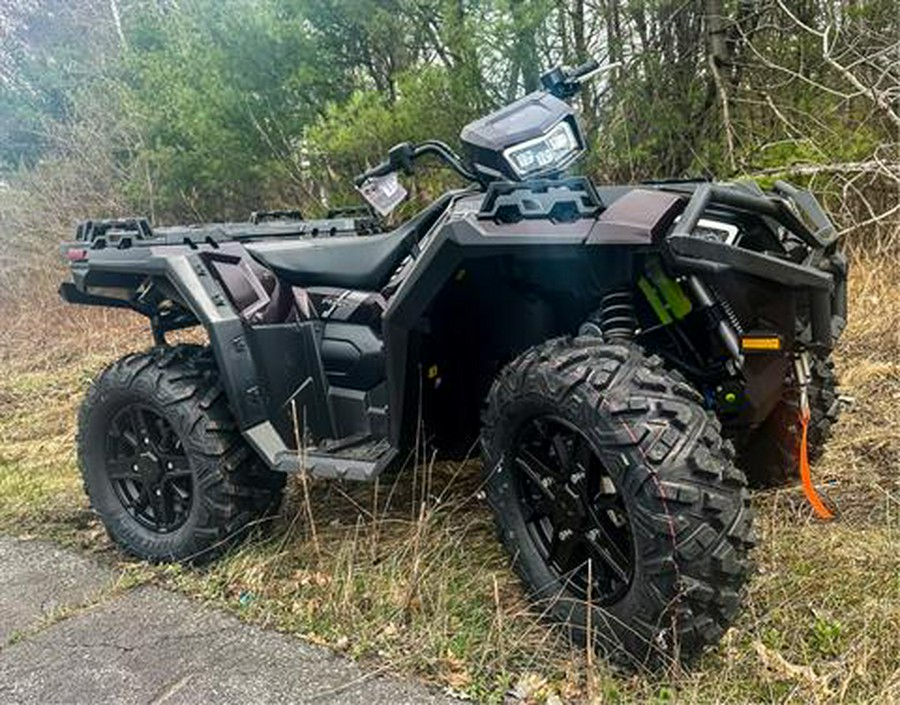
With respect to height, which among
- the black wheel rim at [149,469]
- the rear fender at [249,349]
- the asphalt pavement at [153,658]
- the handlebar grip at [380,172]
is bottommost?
the asphalt pavement at [153,658]

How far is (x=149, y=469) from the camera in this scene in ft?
10.7

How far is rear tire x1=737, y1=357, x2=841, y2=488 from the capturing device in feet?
9.83

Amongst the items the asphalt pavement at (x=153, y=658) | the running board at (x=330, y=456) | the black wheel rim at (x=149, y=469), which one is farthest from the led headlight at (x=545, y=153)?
the black wheel rim at (x=149, y=469)

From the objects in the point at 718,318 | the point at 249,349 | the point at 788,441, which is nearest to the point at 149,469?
the point at 249,349

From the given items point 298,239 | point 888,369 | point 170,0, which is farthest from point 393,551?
point 170,0

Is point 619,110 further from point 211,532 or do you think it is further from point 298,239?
point 211,532

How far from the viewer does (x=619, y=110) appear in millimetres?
6934

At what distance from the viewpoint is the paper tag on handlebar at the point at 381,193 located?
312 centimetres

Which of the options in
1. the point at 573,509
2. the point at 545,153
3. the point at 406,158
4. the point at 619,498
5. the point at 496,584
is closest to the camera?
the point at 619,498

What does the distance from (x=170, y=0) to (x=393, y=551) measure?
39.4 ft

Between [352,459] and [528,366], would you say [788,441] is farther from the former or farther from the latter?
[352,459]

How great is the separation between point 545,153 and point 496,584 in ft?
4.29

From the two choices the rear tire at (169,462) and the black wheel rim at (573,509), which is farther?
the rear tire at (169,462)

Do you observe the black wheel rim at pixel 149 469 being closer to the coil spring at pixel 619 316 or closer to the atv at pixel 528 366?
the atv at pixel 528 366
